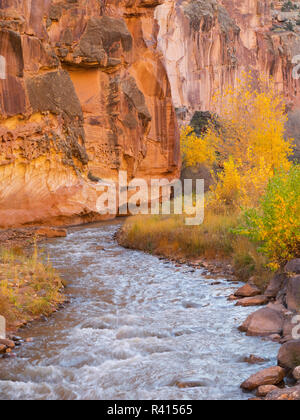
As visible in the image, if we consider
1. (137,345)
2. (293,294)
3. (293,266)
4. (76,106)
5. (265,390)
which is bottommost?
(137,345)

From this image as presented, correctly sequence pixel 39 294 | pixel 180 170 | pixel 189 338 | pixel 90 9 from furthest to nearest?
pixel 180 170 → pixel 90 9 → pixel 39 294 → pixel 189 338

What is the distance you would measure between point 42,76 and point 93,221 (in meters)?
6.93

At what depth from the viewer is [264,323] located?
21.0ft

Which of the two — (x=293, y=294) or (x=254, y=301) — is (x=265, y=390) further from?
(x=254, y=301)

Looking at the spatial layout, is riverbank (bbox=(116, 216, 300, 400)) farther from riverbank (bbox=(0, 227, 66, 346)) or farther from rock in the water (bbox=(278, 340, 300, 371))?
riverbank (bbox=(0, 227, 66, 346))

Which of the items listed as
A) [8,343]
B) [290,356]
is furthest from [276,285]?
[8,343]

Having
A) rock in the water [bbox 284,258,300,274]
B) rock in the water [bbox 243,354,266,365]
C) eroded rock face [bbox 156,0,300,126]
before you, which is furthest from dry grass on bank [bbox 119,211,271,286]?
eroded rock face [bbox 156,0,300,126]

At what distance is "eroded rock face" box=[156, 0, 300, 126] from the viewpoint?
4966 cm

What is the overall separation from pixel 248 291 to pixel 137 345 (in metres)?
2.88

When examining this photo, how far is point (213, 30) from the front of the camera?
172 ft

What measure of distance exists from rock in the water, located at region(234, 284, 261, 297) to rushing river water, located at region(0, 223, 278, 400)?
1.11 ft

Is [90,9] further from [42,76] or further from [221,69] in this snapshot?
[221,69]

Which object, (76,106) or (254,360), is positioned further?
(76,106)
